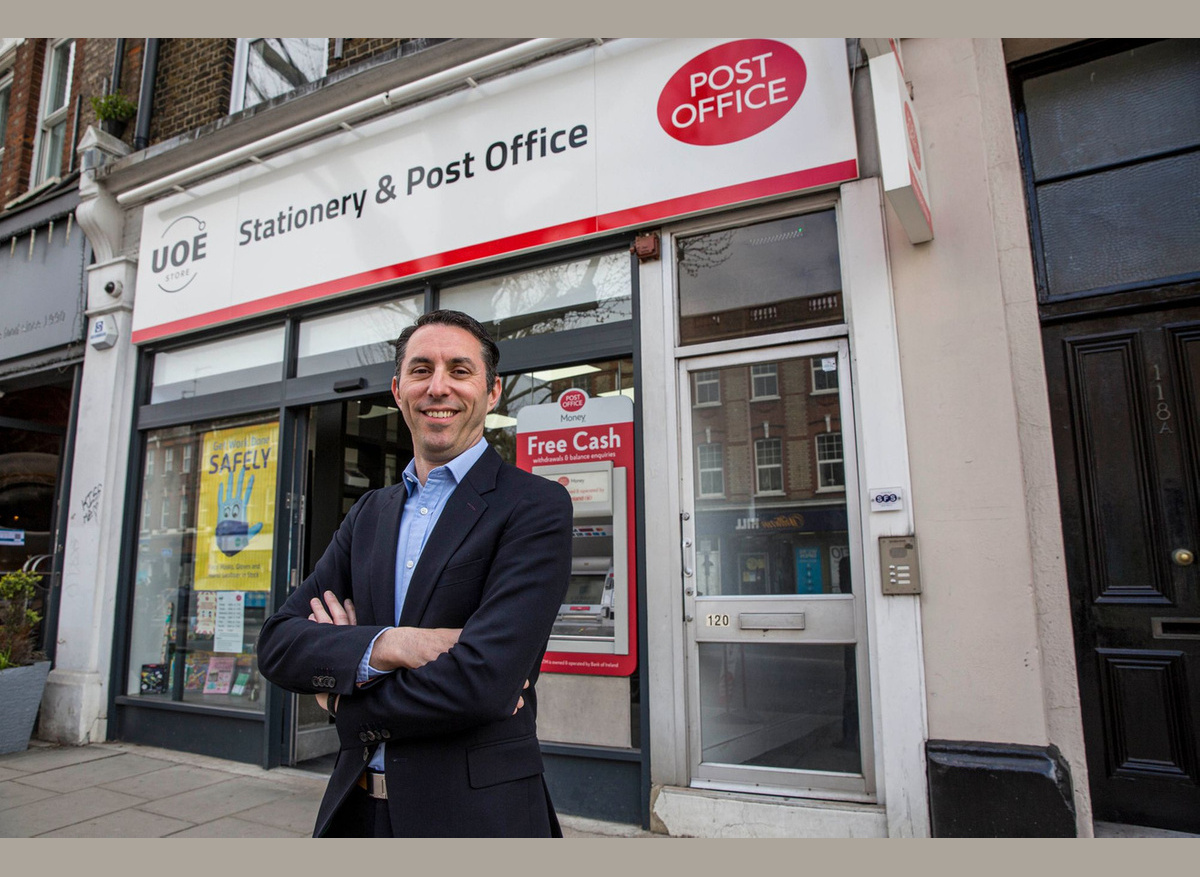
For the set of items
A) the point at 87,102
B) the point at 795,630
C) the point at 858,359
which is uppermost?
the point at 87,102

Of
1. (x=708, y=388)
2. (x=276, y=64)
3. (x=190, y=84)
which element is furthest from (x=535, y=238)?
(x=190, y=84)

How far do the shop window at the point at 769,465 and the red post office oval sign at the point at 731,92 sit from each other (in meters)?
1.78

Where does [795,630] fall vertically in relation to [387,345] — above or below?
below

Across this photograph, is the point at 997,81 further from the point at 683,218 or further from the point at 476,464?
the point at 476,464

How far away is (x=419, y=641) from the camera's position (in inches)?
62.9

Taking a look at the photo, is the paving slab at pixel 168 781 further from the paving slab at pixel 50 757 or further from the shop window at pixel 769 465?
the shop window at pixel 769 465

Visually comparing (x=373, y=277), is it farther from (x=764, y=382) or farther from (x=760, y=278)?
(x=764, y=382)

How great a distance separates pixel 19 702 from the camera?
607 cm

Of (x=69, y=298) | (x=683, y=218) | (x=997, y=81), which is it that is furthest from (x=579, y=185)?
(x=69, y=298)

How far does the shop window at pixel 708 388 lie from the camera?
4414 millimetres

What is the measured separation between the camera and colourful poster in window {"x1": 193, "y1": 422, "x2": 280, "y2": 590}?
6078 millimetres

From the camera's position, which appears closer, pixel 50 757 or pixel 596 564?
pixel 596 564

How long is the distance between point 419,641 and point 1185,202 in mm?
4383

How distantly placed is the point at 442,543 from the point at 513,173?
394 centimetres
